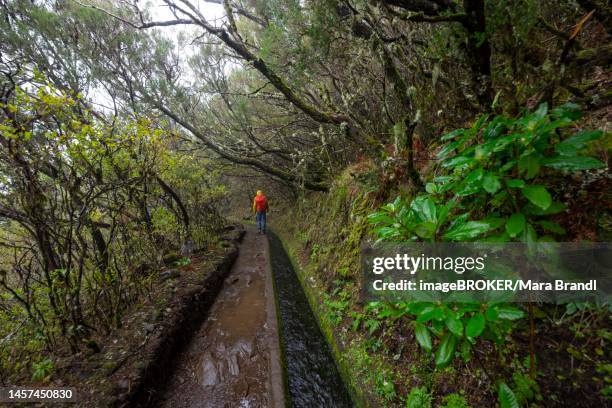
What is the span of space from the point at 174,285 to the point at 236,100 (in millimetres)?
5665

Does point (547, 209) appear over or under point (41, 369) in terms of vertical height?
over

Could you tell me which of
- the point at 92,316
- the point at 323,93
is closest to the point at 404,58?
the point at 323,93

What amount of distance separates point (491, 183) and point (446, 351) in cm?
94

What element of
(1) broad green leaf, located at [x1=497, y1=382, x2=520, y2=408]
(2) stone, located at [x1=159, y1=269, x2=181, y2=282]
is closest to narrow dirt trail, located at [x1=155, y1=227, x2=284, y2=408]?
(2) stone, located at [x1=159, y1=269, x2=181, y2=282]

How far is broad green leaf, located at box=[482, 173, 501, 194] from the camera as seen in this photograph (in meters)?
1.31

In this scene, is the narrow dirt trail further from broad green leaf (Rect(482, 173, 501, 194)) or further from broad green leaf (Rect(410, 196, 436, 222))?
broad green leaf (Rect(482, 173, 501, 194))

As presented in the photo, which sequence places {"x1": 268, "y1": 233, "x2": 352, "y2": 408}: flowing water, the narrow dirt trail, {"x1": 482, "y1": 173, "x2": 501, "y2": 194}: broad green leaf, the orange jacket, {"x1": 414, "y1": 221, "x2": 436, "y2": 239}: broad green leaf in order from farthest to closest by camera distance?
the orange jacket < {"x1": 268, "y1": 233, "x2": 352, "y2": 408}: flowing water < the narrow dirt trail < {"x1": 414, "y1": 221, "x2": 436, "y2": 239}: broad green leaf < {"x1": 482, "y1": 173, "x2": 501, "y2": 194}: broad green leaf

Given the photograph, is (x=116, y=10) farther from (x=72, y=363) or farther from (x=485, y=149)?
(x=485, y=149)

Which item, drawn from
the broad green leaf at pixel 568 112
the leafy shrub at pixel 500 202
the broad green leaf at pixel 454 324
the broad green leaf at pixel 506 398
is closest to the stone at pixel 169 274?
the leafy shrub at pixel 500 202

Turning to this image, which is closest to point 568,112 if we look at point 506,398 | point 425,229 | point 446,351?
point 425,229

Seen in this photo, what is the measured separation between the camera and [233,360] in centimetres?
346

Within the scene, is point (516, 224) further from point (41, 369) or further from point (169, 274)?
point (169, 274)

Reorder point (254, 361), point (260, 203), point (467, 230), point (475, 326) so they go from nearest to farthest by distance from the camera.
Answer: point (475, 326) < point (467, 230) < point (254, 361) < point (260, 203)

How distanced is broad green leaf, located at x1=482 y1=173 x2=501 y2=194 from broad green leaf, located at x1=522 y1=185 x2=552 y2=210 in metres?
0.16
